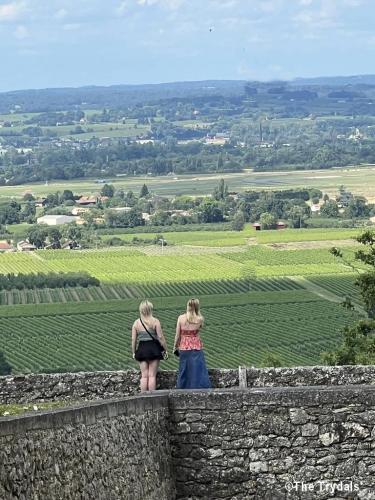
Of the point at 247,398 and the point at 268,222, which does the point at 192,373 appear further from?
the point at 268,222

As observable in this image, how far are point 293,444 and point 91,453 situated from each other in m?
1.62

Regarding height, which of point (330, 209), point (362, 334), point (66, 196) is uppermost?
point (362, 334)

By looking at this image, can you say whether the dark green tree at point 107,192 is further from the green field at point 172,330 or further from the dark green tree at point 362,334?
the dark green tree at point 362,334

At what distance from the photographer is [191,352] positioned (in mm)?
9852

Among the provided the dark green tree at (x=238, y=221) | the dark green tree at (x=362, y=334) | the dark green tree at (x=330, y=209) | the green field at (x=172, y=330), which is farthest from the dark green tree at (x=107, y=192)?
the dark green tree at (x=362, y=334)

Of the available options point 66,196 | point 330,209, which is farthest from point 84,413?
point 66,196

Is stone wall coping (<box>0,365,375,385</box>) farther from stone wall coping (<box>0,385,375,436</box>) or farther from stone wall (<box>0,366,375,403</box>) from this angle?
stone wall coping (<box>0,385,375,436</box>)

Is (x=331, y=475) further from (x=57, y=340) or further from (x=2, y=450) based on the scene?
(x=57, y=340)

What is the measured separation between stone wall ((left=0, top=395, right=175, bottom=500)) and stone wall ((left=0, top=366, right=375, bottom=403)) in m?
1.10

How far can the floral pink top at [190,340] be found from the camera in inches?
391

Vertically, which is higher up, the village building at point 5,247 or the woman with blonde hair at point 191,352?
the woman with blonde hair at point 191,352

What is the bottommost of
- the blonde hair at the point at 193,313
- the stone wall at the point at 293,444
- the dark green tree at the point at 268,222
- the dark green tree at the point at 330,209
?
the dark green tree at the point at 330,209

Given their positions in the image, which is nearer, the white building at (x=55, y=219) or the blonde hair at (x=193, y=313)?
the blonde hair at (x=193, y=313)

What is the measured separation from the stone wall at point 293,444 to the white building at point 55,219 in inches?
5837
